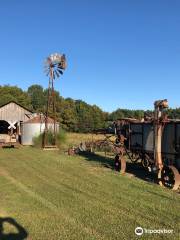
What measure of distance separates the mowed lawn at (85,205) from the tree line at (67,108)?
65343 millimetres

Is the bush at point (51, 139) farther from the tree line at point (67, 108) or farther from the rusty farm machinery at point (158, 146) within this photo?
the tree line at point (67, 108)

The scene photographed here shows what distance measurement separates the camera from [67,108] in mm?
114688

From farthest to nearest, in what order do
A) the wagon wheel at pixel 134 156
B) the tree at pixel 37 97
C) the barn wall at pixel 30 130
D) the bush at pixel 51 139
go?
the tree at pixel 37 97
the barn wall at pixel 30 130
the bush at pixel 51 139
the wagon wheel at pixel 134 156

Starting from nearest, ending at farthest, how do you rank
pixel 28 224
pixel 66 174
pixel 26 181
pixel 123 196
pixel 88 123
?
pixel 28 224 → pixel 123 196 → pixel 26 181 → pixel 66 174 → pixel 88 123

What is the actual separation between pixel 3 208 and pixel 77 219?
239 centimetres

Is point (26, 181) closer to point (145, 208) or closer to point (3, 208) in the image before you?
point (3, 208)

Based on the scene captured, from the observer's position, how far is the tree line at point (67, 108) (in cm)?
10300

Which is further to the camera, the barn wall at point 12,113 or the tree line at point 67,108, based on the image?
the tree line at point 67,108

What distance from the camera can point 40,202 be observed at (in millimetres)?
11586

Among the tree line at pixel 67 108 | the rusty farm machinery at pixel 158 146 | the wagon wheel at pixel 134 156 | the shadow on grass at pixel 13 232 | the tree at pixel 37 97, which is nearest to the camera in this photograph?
the shadow on grass at pixel 13 232

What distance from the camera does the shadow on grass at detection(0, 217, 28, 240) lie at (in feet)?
27.2

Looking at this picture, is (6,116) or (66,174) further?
(6,116)

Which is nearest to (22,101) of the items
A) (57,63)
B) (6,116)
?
(6,116)

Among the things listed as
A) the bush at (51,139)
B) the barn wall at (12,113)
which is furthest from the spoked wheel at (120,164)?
the barn wall at (12,113)
